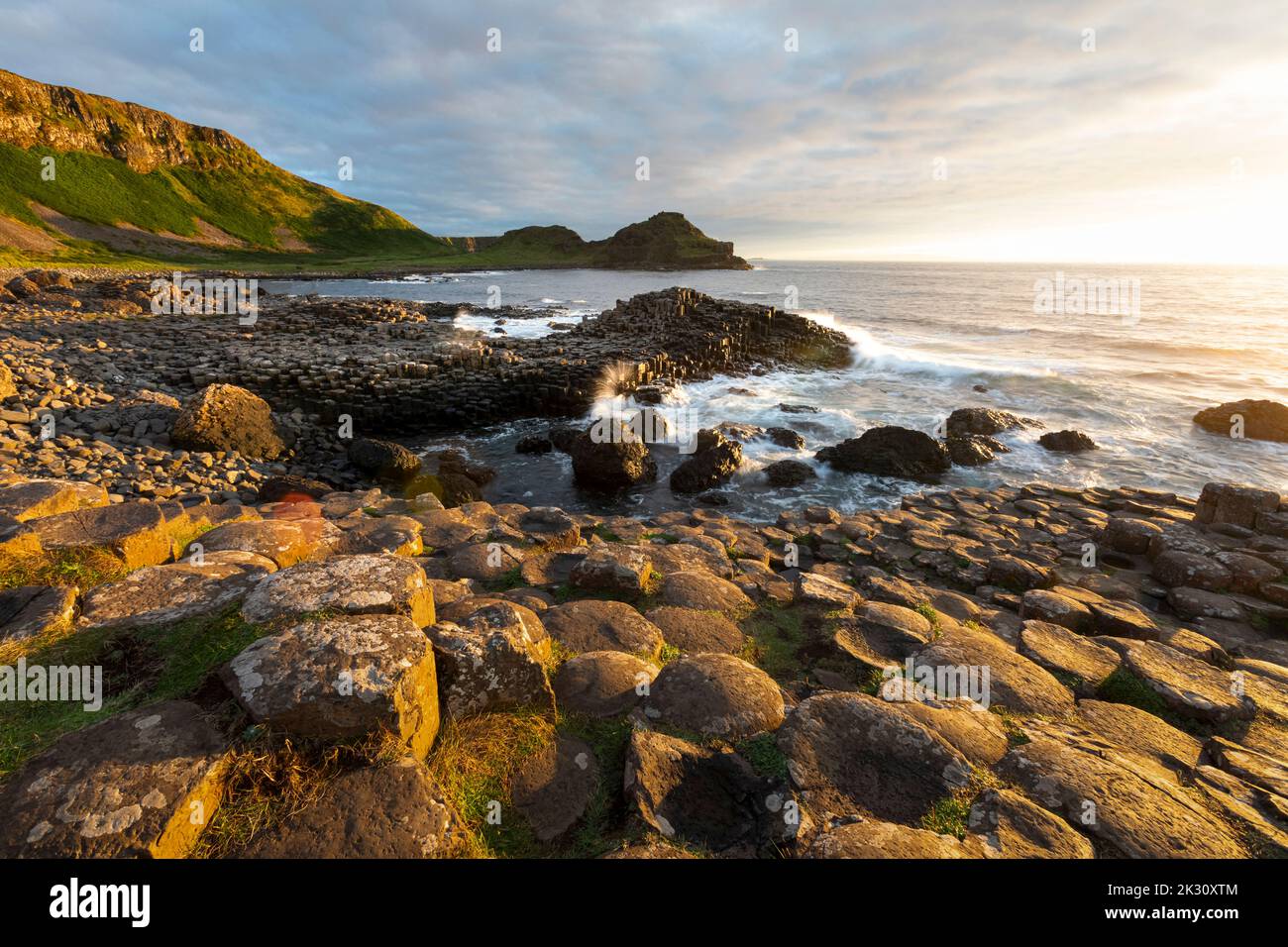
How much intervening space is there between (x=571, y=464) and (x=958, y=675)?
1312 cm

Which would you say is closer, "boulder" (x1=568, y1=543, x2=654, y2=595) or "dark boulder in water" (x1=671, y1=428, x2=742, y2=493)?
"boulder" (x1=568, y1=543, x2=654, y2=595)

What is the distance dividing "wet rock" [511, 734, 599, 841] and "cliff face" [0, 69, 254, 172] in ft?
514

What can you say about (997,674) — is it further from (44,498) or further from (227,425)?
(227,425)

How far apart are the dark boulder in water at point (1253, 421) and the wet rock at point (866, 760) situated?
86.0 ft

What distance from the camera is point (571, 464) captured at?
56.4ft

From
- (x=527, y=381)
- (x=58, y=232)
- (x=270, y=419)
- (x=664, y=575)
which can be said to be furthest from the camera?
(x=58, y=232)

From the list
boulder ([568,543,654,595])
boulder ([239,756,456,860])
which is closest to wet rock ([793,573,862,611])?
boulder ([568,543,654,595])

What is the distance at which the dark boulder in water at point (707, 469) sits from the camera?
A: 610 inches

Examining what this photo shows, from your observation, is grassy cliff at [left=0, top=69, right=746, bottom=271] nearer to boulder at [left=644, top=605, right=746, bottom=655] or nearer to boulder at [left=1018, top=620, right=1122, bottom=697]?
boulder at [left=644, top=605, right=746, bottom=655]

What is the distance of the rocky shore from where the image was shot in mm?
3104

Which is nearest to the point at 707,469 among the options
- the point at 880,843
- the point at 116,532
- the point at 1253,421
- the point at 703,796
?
the point at 703,796

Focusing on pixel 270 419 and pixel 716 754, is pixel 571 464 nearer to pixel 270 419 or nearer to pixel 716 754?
pixel 270 419
